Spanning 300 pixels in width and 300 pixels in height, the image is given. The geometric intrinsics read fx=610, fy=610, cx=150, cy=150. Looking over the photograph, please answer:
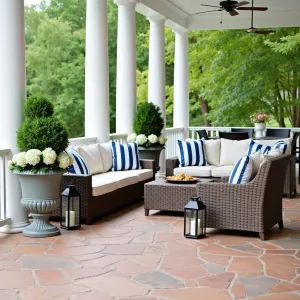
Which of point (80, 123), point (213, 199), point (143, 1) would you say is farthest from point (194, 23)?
point (80, 123)

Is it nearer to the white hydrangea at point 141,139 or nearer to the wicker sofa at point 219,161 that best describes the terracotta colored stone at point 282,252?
the wicker sofa at point 219,161

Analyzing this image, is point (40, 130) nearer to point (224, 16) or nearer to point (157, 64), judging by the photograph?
point (157, 64)

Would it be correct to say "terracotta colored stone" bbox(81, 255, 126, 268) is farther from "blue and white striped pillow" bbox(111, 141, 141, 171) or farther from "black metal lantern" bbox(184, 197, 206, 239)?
"blue and white striped pillow" bbox(111, 141, 141, 171)

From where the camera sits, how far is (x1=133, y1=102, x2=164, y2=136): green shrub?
1067 cm

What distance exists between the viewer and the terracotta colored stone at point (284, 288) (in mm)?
4641

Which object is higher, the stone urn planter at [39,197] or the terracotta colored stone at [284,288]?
the stone urn planter at [39,197]

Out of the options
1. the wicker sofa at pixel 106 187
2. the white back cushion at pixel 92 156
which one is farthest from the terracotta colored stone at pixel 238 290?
the white back cushion at pixel 92 156

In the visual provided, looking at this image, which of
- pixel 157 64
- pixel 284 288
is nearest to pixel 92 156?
pixel 157 64

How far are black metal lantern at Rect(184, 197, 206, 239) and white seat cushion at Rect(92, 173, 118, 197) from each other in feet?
4.61

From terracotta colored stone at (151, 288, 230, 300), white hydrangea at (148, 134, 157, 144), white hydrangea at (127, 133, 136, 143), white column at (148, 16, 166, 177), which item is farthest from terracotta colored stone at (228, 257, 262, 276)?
white column at (148, 16, 166, 177)

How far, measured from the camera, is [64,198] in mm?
6914

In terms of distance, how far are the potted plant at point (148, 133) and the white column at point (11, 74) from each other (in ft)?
13.1

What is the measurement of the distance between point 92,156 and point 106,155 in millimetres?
505

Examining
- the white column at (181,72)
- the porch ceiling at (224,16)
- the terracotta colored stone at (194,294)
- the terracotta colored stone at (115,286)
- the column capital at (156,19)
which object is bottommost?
the terracotta colored stone at (194,294)
